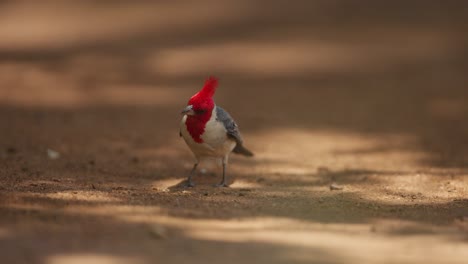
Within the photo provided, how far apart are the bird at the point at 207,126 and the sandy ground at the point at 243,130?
42 centimetres

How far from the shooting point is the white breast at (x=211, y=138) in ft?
22.5

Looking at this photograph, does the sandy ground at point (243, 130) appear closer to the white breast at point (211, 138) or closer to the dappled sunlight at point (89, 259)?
the dappled sunlight at point (89, 259)

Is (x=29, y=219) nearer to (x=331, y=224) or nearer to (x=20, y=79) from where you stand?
(x=331, y=224)

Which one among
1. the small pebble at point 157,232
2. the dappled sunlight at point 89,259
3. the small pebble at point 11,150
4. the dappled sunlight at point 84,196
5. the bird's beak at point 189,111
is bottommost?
the dappled sunlight at point 89,259

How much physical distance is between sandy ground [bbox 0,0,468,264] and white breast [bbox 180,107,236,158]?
0.41 metres

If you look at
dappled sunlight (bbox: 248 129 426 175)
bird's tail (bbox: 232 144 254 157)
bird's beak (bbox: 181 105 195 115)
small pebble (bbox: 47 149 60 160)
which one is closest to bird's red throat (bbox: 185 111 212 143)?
bird's beak (bbox: 181 105 195 115)

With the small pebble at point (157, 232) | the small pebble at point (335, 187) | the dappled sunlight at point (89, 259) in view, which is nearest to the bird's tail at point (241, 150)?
the small pebble at point (335, 187)

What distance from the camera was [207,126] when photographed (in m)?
6.85

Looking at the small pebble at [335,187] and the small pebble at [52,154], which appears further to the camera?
the small pebble at [52,154]

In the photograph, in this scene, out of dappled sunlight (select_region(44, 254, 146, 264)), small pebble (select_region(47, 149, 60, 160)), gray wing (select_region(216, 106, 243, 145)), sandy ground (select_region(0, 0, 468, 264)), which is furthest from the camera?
small pebble (select_region(47, 149, 60, 160))

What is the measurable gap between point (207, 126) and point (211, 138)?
0.40ft

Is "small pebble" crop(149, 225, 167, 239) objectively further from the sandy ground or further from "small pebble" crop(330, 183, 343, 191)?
"small pebble" crop(330, 183, 343, 191)

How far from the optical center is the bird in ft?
22.2

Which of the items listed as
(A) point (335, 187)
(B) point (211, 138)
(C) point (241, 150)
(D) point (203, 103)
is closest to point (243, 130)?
(C) point (241, 150)
